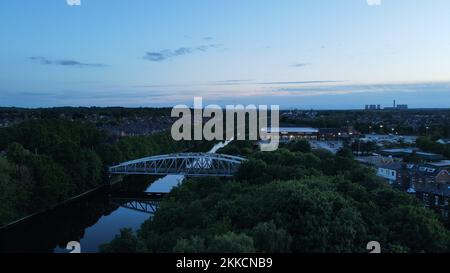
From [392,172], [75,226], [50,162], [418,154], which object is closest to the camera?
[75,226]

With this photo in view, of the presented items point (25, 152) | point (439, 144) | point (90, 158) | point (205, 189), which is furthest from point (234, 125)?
point (205, 189)

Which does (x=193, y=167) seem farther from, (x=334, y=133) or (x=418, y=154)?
(x=334, y=133)

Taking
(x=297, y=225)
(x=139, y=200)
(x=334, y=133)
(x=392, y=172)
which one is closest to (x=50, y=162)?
(x=139, y=200)

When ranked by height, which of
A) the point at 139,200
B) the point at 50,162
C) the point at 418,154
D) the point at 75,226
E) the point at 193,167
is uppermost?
the point at 50,162

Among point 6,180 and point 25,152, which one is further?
point 25,152

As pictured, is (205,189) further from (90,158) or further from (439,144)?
(439,144)
